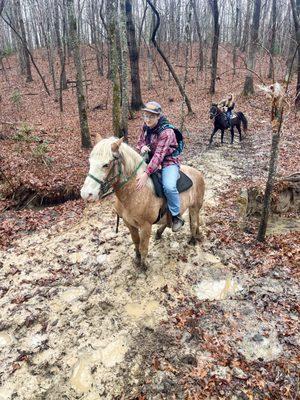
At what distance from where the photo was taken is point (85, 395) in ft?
12.8

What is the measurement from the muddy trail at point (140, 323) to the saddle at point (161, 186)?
1.16 metres

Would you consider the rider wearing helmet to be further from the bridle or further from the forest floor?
→ the forest floor

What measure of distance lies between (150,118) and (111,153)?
118cm

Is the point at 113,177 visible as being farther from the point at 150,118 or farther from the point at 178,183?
the point at 178,183

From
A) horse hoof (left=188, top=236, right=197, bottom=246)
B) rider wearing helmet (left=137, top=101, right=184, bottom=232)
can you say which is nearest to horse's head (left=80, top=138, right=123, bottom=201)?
rider wearing helmet (left=137, top=101, right=184, bottom=232)

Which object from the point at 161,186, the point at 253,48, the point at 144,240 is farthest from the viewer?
the point at 253,48

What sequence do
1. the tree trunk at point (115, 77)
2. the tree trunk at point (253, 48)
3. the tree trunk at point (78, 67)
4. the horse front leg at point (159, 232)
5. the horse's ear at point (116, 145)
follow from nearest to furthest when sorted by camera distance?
1. the horse's ear at point (116, 145)
2. the horse front leg at point (159, 232)
3. the tree trunk at point (78, 67)
4. the tree trunk at point (115, 77)
5. the tree trunk at point (253, 48)

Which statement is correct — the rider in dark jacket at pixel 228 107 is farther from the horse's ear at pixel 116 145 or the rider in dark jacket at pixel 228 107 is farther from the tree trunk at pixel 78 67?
the horse's ear at pixel 116 145

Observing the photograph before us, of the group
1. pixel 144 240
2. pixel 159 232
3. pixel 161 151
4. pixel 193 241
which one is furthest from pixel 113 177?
pixel 193 241

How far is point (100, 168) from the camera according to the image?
4.25 m

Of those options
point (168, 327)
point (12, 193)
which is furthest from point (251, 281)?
point (12, 193)

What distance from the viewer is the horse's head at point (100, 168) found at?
4.18 m

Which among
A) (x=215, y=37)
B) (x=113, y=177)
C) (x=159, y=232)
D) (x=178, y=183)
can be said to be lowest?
(x=159, y=232)

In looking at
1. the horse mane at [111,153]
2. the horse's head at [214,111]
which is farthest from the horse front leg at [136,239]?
the horse's head at [214,111]
